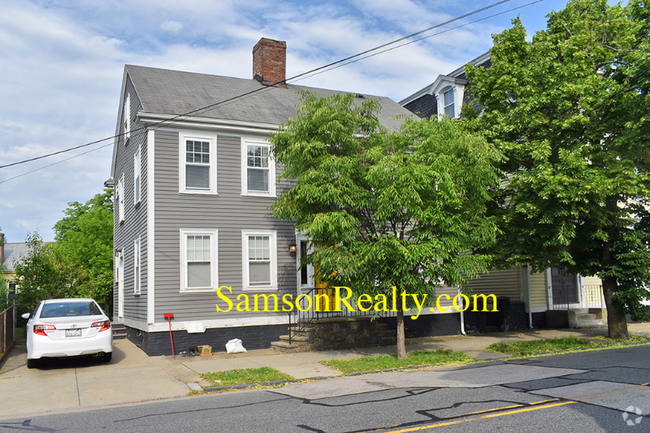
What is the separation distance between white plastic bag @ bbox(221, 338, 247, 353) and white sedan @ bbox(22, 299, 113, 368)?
3.27 m

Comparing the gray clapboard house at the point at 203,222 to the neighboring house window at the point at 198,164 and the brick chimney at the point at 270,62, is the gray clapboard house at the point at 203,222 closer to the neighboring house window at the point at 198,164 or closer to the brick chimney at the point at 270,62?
the neighboring house window at the point at 198,164

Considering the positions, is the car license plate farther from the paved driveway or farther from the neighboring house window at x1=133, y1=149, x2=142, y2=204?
the neighboring house window at x1=133, y1=149, x2=142, y2=204

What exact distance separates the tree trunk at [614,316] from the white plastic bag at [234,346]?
10630 mm

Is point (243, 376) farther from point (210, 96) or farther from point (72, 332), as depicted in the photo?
point (210, 96)

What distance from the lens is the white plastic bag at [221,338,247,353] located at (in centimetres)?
1462

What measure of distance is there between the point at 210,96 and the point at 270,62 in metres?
4.40

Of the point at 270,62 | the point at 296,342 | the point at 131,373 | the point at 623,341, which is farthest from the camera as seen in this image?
the point at 270,62

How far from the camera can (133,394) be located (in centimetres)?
941

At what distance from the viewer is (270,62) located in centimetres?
2083

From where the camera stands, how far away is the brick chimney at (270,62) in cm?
2066

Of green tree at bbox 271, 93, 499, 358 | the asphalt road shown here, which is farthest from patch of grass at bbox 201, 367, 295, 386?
green tree at bbox 271, 93, 499, 358

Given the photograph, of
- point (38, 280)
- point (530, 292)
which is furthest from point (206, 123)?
point (530, 292)

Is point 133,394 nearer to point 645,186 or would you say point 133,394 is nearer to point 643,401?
point 643,401

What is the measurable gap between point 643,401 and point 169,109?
13475 millimetres
